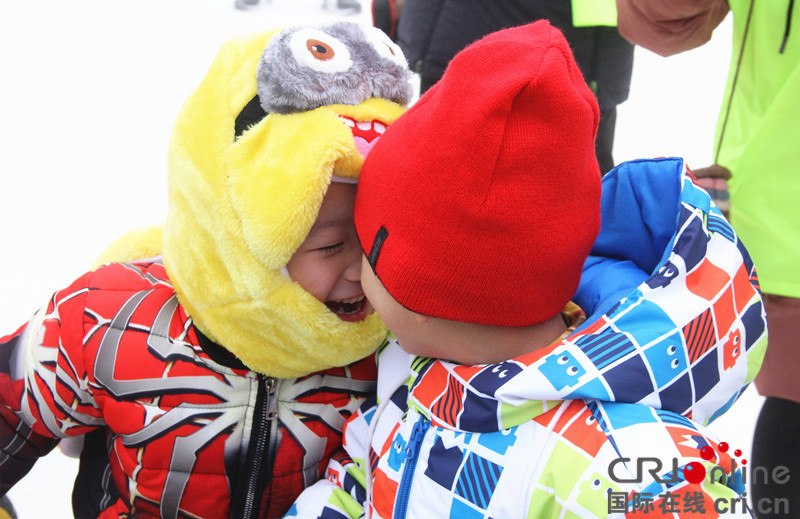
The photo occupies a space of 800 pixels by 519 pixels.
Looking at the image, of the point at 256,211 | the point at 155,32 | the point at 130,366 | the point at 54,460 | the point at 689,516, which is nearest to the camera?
the point at 689,516

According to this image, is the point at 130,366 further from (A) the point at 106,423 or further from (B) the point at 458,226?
(B) the point at 458,226

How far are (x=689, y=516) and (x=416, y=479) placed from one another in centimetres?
25

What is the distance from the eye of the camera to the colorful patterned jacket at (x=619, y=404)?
1.75 ft

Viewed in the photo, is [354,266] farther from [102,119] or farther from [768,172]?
[102,119]

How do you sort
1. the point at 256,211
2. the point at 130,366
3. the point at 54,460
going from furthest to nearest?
1. the point at 54,460
2. the point at 130,366
3. the point at 256,211

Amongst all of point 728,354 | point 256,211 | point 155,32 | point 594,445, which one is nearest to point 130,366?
point 256,211

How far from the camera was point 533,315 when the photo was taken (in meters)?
0.62

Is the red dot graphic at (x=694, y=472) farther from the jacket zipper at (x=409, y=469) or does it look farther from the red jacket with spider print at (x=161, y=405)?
the red jacket with spider print at (x=161, y=405)

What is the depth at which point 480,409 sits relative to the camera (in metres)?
0.60

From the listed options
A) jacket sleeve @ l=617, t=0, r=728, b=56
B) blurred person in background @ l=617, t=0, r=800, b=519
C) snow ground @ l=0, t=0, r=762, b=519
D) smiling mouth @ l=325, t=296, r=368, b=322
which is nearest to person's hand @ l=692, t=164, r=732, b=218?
blurred person in background @ l=617, t=0, r=800, b=519

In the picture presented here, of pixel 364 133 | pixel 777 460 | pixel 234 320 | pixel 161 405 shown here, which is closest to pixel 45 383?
pixel 161 405

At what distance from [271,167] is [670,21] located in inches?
29.1

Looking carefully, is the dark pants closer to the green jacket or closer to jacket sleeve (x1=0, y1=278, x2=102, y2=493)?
the green jacket

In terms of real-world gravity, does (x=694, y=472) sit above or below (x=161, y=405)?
above
